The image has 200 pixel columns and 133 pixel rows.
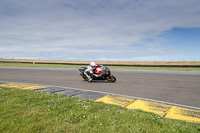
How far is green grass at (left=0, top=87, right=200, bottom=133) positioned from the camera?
339 cm

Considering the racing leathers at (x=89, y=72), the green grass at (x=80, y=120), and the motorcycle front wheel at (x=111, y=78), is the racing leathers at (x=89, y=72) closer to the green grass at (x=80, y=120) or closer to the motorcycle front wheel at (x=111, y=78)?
the motorcycle front wheel at (x=111, y=78)

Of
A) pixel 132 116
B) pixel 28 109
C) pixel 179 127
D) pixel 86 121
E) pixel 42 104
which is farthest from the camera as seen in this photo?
pixel 42 104

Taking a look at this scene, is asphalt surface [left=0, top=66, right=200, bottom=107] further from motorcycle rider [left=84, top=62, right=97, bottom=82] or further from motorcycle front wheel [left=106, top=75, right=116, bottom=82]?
motorcycle rider [left=84, top=62, right=97, bottom=82]

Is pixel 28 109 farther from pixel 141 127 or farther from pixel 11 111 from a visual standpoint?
pixel 141 127

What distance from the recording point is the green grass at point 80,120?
133 inches

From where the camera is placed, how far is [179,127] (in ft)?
11.5

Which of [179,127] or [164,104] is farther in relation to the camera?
[164,104]

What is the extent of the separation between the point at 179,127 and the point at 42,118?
134 inches

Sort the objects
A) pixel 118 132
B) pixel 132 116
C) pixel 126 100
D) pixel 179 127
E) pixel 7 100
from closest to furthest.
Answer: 1. pixel 118 132
2. pixel 179 127
3. pixel 132 116
4. pixel 7 100
5. pixel 126 100

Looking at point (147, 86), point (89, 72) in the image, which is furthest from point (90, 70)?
point (147, 86)

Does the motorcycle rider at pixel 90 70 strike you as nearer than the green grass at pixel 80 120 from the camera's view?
No

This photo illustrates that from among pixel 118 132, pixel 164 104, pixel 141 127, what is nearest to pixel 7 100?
pixel 118 132

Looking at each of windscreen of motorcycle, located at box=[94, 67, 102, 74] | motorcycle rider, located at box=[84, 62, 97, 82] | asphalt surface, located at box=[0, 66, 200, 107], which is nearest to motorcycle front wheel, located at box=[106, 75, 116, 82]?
asphalt surface, located at box=[0, 66, 200, 107]

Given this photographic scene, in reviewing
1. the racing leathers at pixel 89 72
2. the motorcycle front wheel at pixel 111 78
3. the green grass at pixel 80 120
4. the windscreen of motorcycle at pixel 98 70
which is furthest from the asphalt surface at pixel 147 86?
the green grass at pixel 80 120
